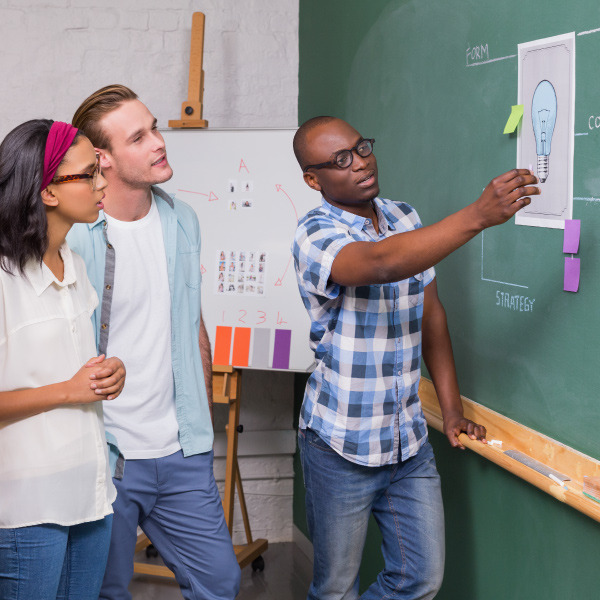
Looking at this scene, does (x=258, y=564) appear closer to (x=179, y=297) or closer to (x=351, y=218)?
(x=179, y=297)

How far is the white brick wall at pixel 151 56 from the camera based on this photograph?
3205 millimetres

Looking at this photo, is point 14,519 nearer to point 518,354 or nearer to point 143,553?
point 518,354

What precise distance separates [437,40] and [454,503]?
3.97ft

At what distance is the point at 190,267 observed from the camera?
1971 mm

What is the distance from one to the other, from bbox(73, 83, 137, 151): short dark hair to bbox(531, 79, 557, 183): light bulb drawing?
0.90 m

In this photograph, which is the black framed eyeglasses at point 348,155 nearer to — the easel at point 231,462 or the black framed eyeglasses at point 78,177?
the black framed eyeglasses at point 78,177

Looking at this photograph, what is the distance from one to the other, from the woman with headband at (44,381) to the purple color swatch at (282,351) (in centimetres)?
143

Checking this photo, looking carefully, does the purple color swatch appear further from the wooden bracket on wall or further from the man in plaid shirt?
the man in plaid shirt

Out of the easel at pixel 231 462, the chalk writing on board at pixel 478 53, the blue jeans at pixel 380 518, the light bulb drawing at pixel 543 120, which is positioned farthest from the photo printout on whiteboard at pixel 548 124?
the easel at pixel 231 462

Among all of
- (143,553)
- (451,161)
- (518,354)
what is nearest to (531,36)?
(451,161)

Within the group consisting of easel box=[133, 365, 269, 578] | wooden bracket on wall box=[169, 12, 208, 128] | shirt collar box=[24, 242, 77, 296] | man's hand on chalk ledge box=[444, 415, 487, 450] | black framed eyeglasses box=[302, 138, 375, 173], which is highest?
wooden bracket on wall box=[169, 12, 208, 128]

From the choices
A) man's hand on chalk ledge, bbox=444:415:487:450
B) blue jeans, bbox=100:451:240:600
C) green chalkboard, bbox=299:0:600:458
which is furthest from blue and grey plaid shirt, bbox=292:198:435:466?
blue jeans, bbox=100:451:240:600

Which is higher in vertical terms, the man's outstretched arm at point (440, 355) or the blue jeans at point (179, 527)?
the man's outstretched arm at point (440, 355)

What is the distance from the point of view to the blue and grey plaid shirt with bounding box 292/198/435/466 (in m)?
1.75
